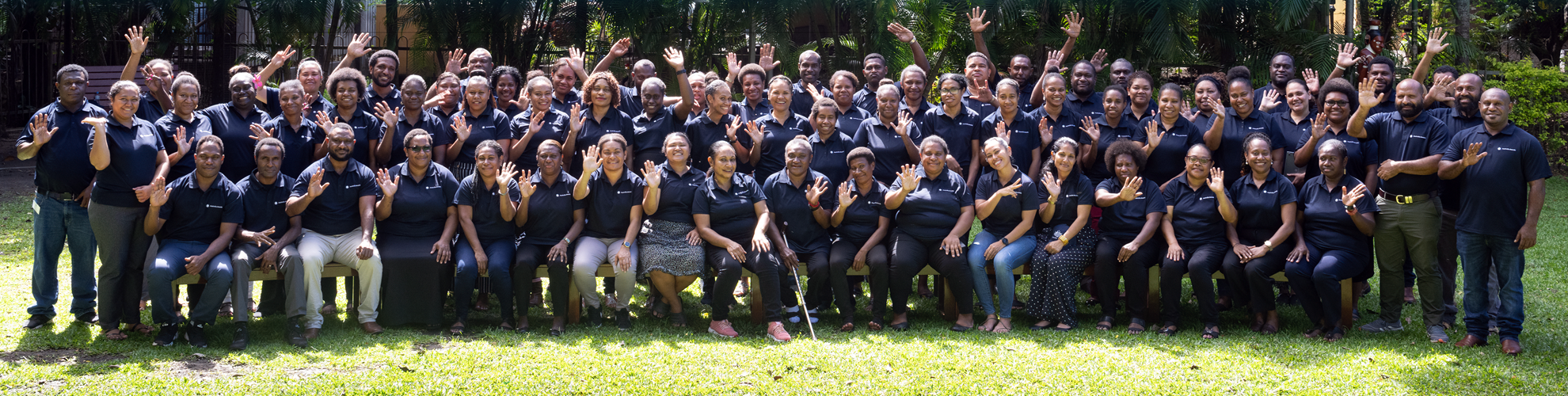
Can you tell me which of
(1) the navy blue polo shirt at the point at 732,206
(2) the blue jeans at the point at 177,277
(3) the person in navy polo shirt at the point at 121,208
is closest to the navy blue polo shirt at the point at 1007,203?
(1) the navy blue polo shirt at the point at 732,206

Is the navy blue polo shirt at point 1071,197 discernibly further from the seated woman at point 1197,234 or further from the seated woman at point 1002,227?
the seated woman at point 1197,234

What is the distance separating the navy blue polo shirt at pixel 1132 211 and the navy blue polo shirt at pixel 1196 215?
9 centimetres

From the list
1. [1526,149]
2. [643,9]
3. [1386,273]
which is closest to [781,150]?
[1386,273]

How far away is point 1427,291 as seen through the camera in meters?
7.02

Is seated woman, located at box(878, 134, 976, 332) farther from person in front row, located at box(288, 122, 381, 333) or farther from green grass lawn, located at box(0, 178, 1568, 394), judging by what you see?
person in front row, located at box(288, 122, 381, 333)

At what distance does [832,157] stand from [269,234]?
355 centimetres

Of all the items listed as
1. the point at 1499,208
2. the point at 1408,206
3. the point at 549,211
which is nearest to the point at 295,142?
the point at 549,211

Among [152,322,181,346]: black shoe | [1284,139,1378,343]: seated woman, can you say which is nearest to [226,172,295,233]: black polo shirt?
[152,322,181,346]: black shoe

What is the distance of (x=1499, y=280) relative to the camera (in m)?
6.64

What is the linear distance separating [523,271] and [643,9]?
7695 mm

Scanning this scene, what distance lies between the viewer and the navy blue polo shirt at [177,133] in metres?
7.04

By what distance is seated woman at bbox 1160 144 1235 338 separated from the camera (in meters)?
7.21

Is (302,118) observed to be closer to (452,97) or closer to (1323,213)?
(452,97)

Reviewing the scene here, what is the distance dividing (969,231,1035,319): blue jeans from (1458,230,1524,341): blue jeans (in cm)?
248
